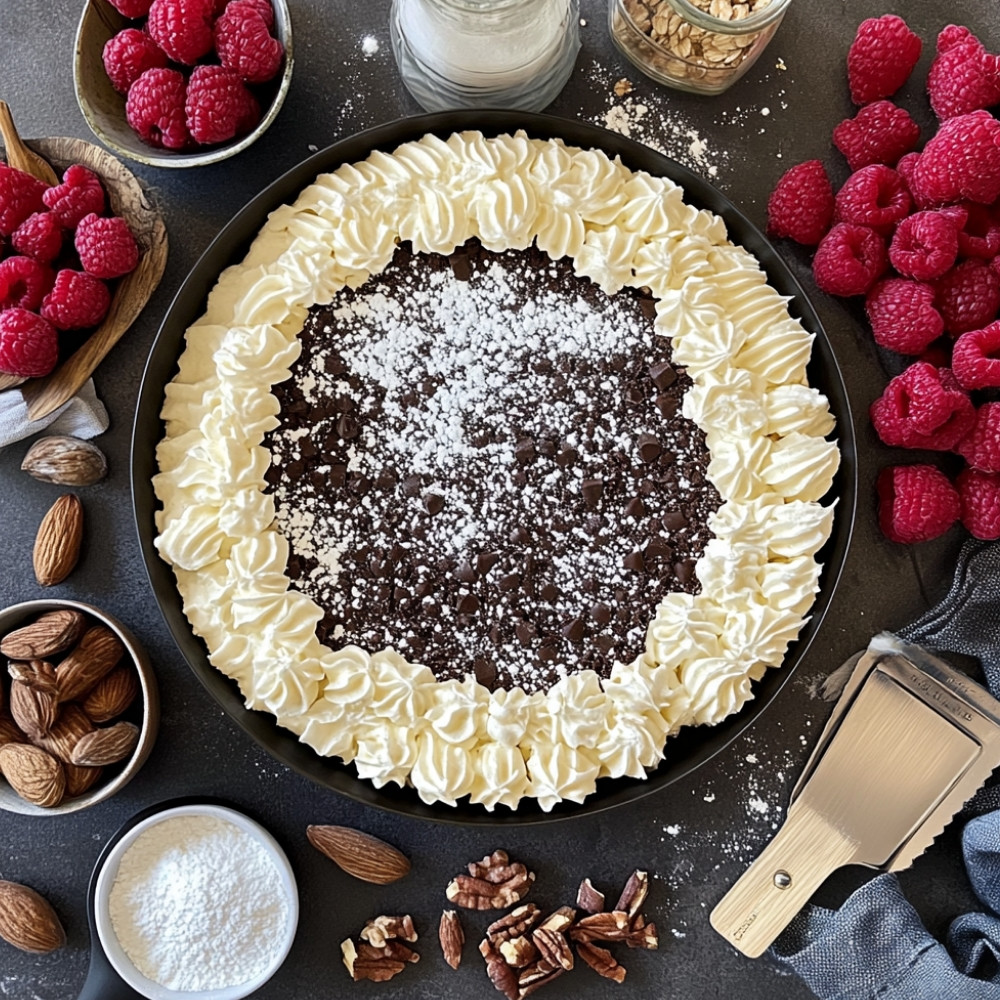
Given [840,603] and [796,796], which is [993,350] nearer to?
[840,603]

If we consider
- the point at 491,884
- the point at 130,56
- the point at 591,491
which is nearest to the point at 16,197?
the point at 130,56

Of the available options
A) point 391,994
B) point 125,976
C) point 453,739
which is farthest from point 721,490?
point 125,976

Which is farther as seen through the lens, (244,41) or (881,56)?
(881,56)

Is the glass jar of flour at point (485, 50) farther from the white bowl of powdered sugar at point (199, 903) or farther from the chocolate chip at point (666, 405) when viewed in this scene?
the white bowl of powdered sugar at point (199, 903)

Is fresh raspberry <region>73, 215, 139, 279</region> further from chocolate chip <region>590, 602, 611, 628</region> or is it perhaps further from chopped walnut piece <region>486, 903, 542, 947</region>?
chopped walnut piece <region>486, 903, 542, 947</region>

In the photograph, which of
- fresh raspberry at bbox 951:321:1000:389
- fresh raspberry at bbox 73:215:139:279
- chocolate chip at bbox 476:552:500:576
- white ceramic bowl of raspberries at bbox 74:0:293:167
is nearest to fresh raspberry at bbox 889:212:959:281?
fresh raspberry at bbox 951:321:1000:389

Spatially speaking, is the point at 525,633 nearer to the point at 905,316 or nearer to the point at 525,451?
the point at 525,451
